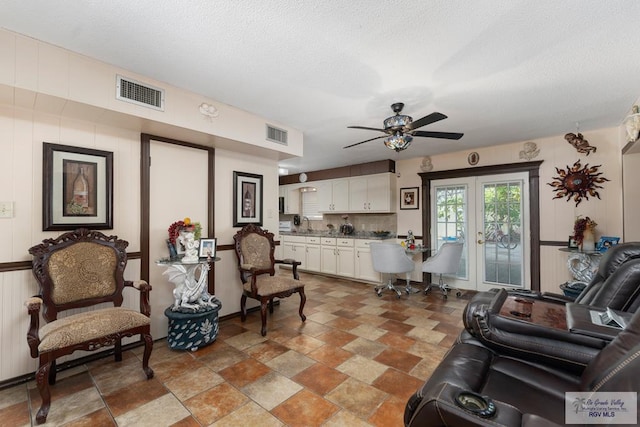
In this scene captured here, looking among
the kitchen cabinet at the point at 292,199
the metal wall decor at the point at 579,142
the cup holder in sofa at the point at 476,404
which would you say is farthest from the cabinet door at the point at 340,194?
the cup holder in sofa at the point at 476,404

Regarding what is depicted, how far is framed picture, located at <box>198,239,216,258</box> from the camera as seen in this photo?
2996 mm

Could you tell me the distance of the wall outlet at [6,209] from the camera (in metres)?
2.18

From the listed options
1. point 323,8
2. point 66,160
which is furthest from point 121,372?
point 323,8

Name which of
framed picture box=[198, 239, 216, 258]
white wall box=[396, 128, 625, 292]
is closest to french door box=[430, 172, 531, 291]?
white wall box=[396, 128, 625, 292]

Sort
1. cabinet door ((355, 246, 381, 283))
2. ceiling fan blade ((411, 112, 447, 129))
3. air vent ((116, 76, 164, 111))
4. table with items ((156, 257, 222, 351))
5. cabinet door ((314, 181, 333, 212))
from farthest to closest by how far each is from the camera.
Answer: cabinet door ((314, 181, 333, 212))
cabinet door ((355, 246, 381, 283))
table with items ((156, 257, 222, 351))
ceiling fan blade ((411, 112, 447, 129))
air vent ((116, 76, 164, 111))

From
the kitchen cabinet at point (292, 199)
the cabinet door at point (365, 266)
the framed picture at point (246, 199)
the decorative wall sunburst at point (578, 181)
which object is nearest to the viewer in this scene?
the framed picture at point (246, 199)

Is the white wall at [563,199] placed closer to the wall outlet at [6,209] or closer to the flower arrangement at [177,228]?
the flower arrangement at [177,228]

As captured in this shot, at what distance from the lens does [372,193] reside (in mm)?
5875

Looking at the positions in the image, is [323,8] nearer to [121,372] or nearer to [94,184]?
[94,184]

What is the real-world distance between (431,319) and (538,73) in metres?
2.82

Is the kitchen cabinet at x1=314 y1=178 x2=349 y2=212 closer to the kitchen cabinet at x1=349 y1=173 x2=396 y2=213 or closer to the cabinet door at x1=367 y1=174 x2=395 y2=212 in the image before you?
the kitchen cabinet at x1=349 y1=173 x2=396 y2=213

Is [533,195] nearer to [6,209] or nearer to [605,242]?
[605,242]

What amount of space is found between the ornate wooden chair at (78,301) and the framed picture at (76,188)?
190mm

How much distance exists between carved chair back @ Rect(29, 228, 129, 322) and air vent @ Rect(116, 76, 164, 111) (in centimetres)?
119
